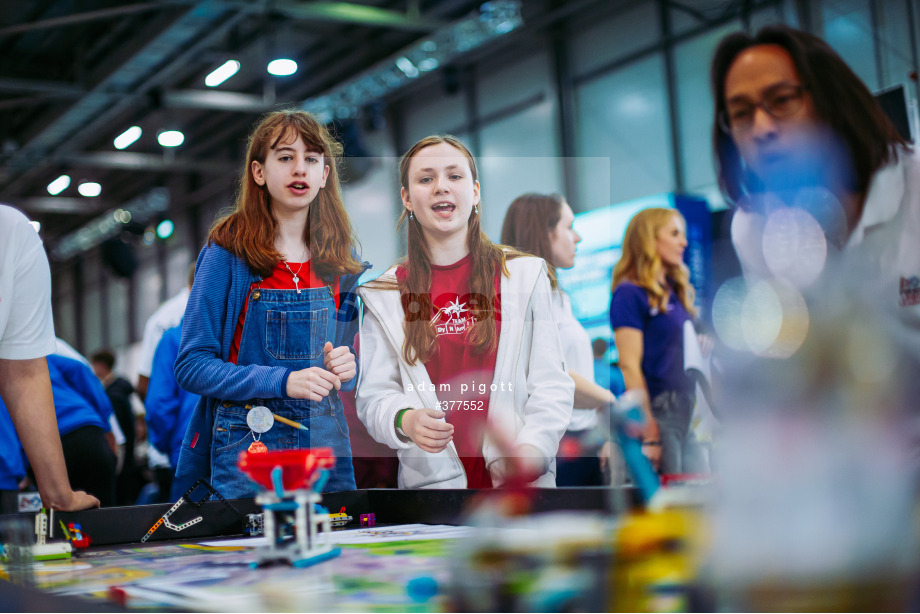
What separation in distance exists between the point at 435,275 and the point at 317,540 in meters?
0.78

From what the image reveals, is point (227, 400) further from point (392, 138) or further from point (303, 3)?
point (392, 138)

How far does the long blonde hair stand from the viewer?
9.29 feet

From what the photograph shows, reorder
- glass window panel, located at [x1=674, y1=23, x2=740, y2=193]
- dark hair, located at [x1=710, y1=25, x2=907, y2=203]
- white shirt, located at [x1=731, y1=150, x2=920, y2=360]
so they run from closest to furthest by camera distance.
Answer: white shirt, located at [x1=731, y1=150, x2=920, y2=360]
dark hair, located at [x1=710, y1=25, x2=907, y2=203]
glass window panel, located at [x1=674, y1=23, x2=740, y2=193]

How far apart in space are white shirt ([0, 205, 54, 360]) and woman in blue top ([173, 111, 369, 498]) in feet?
0.78

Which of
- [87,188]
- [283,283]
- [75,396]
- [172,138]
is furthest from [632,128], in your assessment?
[283,283]

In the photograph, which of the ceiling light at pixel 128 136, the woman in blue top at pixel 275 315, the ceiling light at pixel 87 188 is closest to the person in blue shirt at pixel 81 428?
the woman in blue top at pixel 275 315

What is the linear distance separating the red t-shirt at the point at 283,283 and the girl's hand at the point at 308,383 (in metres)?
0.14

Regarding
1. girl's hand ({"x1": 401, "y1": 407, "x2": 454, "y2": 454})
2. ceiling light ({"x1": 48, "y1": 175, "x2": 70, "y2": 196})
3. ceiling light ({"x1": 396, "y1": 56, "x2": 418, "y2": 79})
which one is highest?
ceiling light ({"x1": 396, "y1": 56, "x2": 418, "y2": 79})

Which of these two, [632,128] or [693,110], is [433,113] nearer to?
[632,128]

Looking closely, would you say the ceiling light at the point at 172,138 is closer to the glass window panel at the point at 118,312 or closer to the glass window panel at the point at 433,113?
the glass window panel at the point at 433,113

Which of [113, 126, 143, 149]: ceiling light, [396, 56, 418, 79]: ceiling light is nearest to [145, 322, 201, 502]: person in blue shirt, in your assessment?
[113, 126, 143, 149]: ceiling light

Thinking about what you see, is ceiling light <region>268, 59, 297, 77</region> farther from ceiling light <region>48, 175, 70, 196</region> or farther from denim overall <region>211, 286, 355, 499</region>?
ceiling light <region>48, 175, 70, 196</region>

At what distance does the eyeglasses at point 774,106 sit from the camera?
0.69m

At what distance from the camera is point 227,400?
1.57 m
